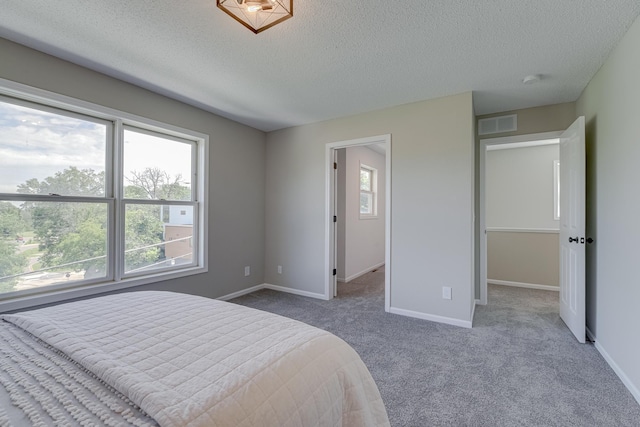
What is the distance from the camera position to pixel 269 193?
428 cm

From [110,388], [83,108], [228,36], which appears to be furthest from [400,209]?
[83,108]

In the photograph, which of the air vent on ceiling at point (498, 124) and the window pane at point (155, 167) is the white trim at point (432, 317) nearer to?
the air vent on ceiling at point (498, 124)

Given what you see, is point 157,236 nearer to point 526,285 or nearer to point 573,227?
point 573,227

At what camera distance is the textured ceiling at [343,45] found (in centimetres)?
172

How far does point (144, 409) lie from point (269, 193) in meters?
3.71

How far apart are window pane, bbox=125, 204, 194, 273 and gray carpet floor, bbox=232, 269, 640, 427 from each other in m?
1.16

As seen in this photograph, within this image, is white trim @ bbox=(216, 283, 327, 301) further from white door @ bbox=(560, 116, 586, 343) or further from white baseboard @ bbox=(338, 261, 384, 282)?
white door @ bbox=(560, 116, 586, 343)

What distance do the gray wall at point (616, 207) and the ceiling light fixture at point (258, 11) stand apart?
7.18ft

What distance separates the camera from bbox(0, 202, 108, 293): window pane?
2.12 m

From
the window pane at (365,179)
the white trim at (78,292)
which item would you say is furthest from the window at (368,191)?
the white trim at (78,292)

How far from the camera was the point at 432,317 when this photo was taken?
9.82 feet

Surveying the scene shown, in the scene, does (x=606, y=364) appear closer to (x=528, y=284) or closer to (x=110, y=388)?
(x=528, y=284)

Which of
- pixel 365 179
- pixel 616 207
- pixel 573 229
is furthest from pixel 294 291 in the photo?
pixel 616 207

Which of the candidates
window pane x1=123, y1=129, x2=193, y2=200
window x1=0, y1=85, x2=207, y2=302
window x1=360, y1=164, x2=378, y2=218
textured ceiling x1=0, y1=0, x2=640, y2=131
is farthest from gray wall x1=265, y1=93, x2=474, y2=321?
window x1=360, y1=164, x2=378, y2=218
